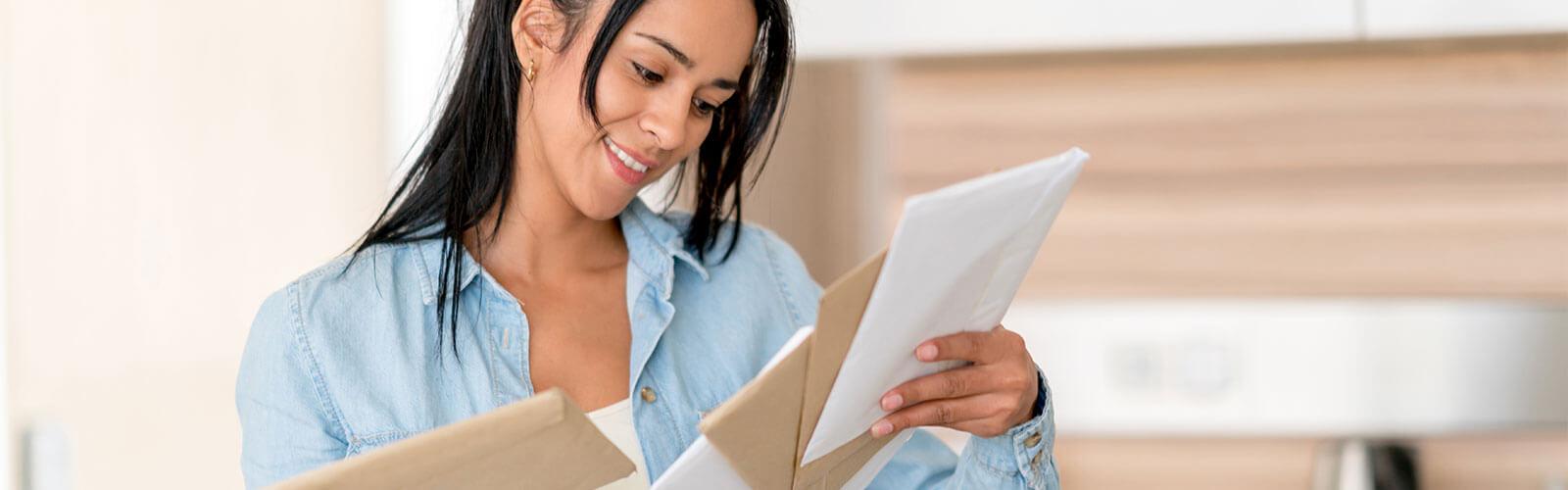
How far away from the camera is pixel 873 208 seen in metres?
1.54

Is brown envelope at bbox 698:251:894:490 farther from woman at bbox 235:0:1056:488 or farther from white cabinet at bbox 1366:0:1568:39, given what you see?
white cabinet at bbox 1366:0:1568:39

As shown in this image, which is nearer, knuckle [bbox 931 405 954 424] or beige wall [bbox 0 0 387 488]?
knuckle [bbox 931 405 954 424]

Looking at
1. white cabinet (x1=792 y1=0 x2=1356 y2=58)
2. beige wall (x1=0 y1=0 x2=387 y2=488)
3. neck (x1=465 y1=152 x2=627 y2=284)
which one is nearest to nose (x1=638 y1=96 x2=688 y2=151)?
neck (x1=465 y1=152 x2=627 y2=284)

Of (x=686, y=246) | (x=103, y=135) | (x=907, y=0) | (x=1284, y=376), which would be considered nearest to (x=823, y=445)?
(x=686, y=246)

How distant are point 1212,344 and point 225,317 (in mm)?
1233

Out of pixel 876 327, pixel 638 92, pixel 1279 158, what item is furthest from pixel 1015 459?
pixel 1279 158

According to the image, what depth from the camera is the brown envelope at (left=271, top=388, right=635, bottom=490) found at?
57 cm

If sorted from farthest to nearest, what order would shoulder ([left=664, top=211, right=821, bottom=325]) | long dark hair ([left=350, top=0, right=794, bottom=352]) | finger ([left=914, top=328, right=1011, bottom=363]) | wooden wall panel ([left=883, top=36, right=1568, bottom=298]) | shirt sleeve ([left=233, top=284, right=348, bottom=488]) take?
wooden wall panel ([left=883, top=36, right=1568, bottom=298]) < shoulder ([left=664, top=211, right=821, bottom=325]) < long dark hair ([left=350, top=0, right=794, bottom=352]) < shirt sleeve ([left=233, top=284, right=348, bottom=488]) < finger ([left=914, top=328, right=1011, bottom=363])

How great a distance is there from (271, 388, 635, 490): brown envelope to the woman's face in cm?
32

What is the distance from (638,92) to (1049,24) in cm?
67

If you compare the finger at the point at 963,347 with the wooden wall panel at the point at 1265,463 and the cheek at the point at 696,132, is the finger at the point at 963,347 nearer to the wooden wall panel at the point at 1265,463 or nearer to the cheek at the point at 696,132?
the cheek at the point at 696,132

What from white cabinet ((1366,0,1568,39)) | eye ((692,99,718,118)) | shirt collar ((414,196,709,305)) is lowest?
→ shirt collar ((414,196,709,305))

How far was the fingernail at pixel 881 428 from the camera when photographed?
76 centimetres

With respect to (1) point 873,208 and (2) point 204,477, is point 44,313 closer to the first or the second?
(2) point 204,477
